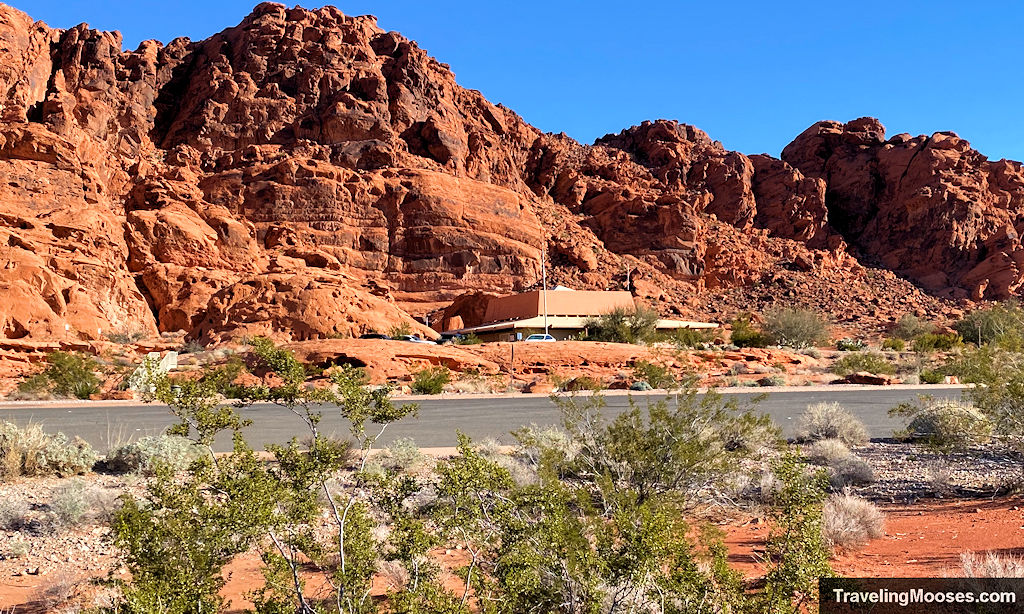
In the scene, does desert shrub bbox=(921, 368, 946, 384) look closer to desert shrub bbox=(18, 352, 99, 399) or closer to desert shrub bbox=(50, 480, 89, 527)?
desert shrub bbox=(50, 480, 89, 527)

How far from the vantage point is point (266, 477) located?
3578 millimetres

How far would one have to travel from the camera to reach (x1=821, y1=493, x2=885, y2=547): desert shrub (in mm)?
5941

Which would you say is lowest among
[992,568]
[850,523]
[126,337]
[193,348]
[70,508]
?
[70,508]

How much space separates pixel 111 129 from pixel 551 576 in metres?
77.2

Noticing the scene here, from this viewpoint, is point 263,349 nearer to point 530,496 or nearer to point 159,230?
point 530,496

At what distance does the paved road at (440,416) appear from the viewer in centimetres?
1241

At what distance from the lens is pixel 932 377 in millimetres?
24875

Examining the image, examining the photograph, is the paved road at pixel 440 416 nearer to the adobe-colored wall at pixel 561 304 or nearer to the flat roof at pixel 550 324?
the flat roof at pixel 550 324

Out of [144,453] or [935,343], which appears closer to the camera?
[144,453]

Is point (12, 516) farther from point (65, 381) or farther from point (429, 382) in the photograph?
point (65, 381)

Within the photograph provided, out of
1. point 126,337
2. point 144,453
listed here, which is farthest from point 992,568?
A: point 126,337

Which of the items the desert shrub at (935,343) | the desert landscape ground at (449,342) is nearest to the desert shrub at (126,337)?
the desert landscape ground at (449,342)

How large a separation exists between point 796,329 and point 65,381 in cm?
4324

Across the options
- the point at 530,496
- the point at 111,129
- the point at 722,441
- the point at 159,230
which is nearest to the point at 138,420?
the point at 722,441
